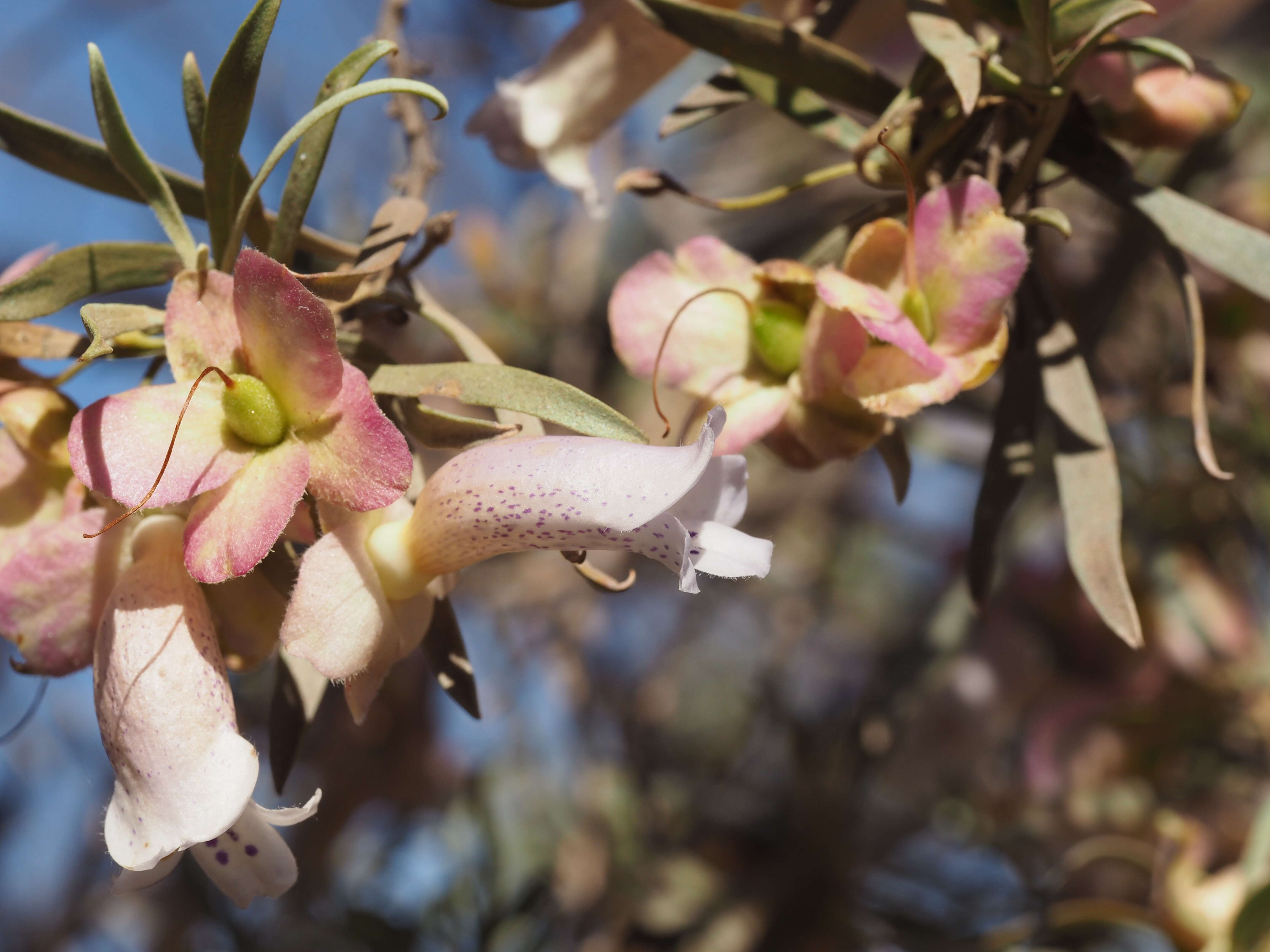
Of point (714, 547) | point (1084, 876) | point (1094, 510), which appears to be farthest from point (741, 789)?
point (714, 547)

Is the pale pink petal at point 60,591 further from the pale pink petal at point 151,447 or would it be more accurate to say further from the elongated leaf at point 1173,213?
the elongated leaf at point 1173,213

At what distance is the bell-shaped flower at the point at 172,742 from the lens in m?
0.50

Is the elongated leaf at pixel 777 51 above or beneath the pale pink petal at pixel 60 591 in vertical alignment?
above

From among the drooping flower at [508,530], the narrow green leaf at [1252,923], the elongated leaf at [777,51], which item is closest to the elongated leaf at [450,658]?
the drooping flower at [508,530]

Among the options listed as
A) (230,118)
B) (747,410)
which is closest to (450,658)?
(747,410)

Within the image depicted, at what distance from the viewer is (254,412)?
0.50 m

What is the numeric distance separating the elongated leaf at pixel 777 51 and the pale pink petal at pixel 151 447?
37cm

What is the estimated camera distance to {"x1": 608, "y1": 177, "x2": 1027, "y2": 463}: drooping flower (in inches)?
22.7

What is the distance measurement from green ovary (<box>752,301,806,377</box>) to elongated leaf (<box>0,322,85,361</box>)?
0.42m

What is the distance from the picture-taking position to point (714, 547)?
0.51 meters

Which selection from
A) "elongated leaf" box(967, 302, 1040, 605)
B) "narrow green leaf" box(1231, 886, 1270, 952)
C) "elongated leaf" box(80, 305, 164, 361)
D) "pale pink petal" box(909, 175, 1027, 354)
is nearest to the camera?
"elongated leaf" box(80, 305, 164, 361)

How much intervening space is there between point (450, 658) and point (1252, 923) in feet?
2.32

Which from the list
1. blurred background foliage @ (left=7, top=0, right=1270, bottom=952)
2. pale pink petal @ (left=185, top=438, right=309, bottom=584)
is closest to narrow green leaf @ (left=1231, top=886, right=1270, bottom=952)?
blurred background foliage @ (left=7, top=0, right=1270, bottom=952)

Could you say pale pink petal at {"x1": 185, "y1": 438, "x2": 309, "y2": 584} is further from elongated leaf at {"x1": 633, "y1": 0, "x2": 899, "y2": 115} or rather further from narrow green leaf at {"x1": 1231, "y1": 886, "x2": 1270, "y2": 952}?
narrow green leaf at {"x1": 1231, "y1": 886, "x2": 1270, "y2": 952}
